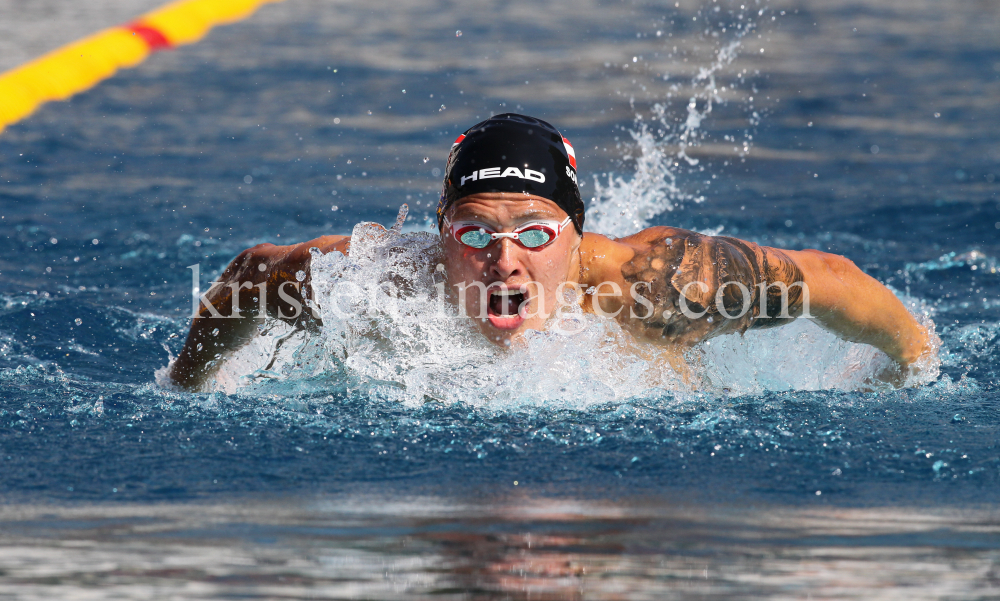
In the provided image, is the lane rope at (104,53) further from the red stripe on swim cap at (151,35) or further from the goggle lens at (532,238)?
the goggle lens at (532,238)

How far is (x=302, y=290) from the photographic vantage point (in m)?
3.55

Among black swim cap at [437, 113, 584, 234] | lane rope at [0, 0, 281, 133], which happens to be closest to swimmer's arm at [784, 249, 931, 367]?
black swim cap at [437, 113, 584, 234]

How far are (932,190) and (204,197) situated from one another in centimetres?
420

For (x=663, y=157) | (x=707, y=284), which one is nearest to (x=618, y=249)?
(x=707, y=284)

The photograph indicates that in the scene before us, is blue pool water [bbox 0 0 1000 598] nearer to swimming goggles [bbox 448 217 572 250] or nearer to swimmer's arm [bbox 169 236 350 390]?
swimmer's arm [bbox 169 236 350 390]

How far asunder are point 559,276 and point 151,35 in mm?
8185

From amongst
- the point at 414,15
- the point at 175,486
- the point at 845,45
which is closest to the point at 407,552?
the point at 175,486

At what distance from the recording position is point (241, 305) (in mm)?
3529

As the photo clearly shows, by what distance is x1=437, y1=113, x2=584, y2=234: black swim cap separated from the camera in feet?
11.2

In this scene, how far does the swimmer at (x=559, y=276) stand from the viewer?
337cm

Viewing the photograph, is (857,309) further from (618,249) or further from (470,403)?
(470,403)

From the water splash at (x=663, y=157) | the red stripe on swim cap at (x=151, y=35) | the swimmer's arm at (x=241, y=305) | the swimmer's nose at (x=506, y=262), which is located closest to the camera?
the swimmer's nose at (x=506, y=262)

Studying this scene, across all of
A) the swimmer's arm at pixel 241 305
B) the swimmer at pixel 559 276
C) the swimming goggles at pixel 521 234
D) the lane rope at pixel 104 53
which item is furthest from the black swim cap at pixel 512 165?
the lane rope at pixel 104 53

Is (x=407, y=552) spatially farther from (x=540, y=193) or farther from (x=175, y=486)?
(x=540, y=193)
